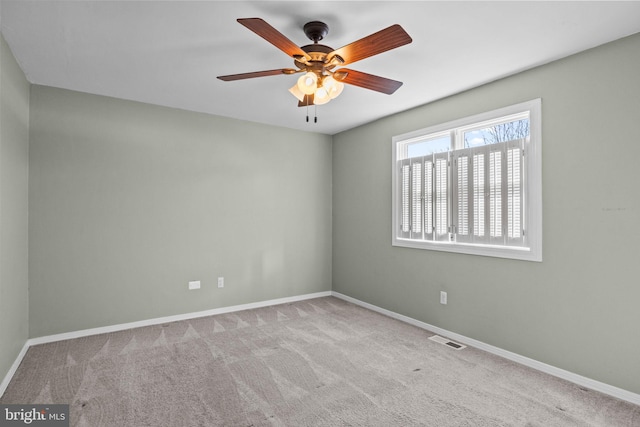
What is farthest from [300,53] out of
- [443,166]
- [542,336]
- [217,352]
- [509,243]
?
[542,336]

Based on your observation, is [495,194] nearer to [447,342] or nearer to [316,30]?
[447,342]

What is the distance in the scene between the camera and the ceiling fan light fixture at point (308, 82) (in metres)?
2.25

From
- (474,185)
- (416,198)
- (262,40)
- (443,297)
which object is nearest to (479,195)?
(474,185)

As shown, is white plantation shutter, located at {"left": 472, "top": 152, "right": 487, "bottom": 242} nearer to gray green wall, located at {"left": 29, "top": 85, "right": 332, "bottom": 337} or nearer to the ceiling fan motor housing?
the ceiling fan motor housing

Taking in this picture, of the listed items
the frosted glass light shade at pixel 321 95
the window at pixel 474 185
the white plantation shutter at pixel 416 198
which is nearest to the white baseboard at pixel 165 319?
the window at pixel 474 185

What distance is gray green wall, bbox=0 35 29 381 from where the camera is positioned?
8.16 ft

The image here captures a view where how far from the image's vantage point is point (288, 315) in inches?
168

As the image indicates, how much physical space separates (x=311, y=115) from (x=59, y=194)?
115 inches

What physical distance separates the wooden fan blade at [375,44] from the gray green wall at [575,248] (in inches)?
68.7

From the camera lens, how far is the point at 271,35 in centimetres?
185

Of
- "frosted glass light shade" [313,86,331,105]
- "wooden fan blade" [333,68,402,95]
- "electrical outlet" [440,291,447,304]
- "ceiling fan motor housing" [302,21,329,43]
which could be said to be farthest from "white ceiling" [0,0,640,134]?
"electrical outlet" [440,291,447,304]

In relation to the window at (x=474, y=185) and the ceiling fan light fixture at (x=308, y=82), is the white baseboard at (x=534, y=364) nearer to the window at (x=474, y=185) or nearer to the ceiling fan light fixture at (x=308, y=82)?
the window at (x=474, y=185)

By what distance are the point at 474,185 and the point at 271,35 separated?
8.01ft

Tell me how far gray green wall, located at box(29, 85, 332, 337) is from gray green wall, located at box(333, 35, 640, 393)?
217 centimetres
